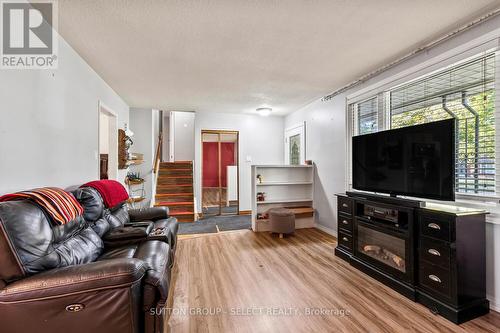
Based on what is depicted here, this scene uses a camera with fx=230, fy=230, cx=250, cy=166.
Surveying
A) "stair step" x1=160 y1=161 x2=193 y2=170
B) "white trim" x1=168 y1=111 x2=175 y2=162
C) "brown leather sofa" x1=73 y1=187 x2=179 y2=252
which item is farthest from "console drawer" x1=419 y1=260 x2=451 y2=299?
"white trim" x1=168 y1=111 x2=175 y2=162

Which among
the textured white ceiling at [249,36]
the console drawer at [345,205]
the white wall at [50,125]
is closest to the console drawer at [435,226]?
the console drawer at [345,205]

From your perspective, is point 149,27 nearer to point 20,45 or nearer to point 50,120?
point 20,45

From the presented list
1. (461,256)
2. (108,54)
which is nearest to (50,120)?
(108,54)

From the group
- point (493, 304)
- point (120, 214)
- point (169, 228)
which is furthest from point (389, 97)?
point (120, 214)

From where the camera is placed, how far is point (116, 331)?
4.28ft

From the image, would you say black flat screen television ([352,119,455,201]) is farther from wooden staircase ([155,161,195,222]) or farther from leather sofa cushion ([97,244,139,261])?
wooden staircase ([155,161,195,222])

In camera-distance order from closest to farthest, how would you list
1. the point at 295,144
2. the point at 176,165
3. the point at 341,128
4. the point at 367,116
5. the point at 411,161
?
1. the point at 411,161
2. the point at 367,116
3. the point at 341,128
4. the point at 295,144
5. the point at 176,165

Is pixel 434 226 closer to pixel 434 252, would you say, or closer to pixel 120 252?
pixel 434 252

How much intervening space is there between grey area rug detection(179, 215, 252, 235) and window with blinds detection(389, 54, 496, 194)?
11.7 ft

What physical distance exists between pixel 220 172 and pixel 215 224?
5.10 feet

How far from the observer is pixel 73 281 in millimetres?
1261

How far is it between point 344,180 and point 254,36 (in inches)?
108

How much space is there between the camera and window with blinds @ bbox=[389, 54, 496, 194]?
2.09 meters

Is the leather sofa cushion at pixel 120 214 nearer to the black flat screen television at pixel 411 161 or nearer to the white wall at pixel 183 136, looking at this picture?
the black flat screen television at pixel 411 161
